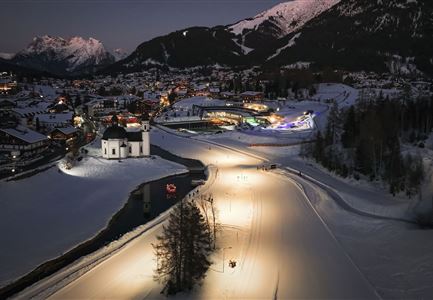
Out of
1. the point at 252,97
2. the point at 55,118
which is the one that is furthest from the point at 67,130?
the point at 252,97

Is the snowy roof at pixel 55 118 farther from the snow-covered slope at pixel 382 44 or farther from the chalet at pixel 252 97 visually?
the snow-covered slope at pixel 382 44

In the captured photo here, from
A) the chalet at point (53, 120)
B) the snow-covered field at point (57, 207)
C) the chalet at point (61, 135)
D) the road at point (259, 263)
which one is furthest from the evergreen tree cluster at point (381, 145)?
the chalet at point (53, 120)

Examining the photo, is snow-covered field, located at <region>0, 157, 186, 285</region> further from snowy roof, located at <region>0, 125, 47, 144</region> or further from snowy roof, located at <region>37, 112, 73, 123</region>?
snowy roof, located at <region>37, 112, 73, 123</region>

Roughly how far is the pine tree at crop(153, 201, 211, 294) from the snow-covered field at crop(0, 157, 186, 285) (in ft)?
22.4

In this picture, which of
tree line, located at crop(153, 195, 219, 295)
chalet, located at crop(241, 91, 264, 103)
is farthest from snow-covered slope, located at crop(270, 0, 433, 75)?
tree line, located at crop(153, 195, 219, 295)

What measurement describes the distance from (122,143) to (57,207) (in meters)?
18.3

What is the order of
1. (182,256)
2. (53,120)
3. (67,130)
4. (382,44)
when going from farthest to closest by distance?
(382,44) < (53,120) < (67,130) < (182,256)

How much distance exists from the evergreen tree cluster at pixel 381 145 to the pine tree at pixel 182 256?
62.8ft

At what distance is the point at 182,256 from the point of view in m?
16.6

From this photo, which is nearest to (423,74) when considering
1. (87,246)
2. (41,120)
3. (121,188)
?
(41,120)

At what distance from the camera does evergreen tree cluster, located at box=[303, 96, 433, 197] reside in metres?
32.8

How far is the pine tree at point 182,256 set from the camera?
16.4m

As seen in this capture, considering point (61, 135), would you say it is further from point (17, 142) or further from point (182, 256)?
point (182, 256)

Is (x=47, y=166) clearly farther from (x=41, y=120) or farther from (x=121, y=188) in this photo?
(x=41, y=120)
